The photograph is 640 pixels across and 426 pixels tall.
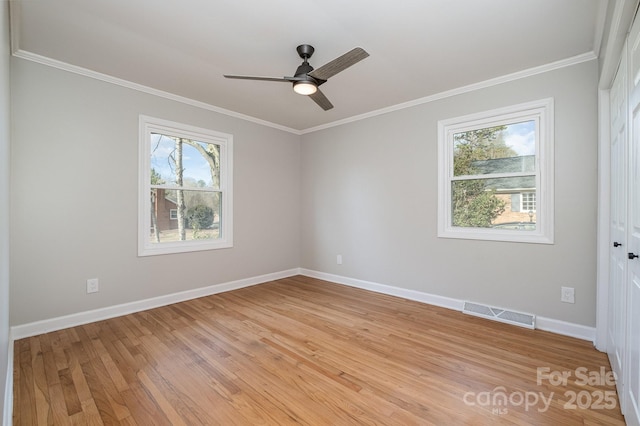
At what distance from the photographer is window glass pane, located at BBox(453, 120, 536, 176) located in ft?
9.80

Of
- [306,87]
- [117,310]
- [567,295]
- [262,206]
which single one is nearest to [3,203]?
[117,310]

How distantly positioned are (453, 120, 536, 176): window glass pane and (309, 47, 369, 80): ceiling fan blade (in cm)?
194

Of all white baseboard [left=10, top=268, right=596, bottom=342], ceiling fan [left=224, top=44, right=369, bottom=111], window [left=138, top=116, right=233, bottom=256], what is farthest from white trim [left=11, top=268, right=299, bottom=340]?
ceiling fan [left=224, top=44, right=369, bottom=111]

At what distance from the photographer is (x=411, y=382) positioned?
1964 millimetres

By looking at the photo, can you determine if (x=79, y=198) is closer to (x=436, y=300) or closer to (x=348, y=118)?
(x=348, y=118)

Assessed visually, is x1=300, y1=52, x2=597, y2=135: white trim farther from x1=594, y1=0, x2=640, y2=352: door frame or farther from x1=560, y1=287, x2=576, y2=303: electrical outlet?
x1=560, y1=287, x2=576, y2=303: electrical outlet

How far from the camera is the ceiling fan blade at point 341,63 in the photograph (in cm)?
201

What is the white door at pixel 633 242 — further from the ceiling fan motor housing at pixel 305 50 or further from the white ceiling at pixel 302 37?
the ceiling fan motor housing at pixel 305 50

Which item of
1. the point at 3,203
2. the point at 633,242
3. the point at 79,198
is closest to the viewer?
the point at 633,242

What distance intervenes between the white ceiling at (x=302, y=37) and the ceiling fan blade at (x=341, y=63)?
342 mm

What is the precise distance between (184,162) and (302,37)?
2.31 metres

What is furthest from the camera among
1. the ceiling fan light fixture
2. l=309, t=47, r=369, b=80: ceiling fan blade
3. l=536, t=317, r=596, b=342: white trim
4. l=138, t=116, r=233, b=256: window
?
l=138, t=116, r=233, b=256: window

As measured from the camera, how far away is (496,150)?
3193 mm

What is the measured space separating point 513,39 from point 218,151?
11.7ft
